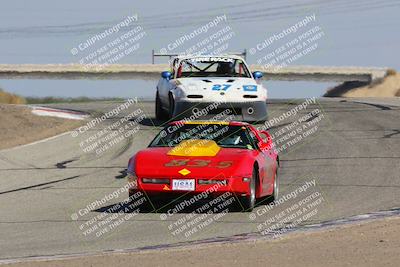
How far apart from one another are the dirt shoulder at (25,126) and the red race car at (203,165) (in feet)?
24.7

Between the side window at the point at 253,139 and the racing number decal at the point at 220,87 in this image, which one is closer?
the side window at the point at 253,139

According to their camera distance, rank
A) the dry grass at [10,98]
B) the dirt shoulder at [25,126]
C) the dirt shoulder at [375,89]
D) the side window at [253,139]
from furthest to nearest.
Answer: the dirt shoulder at [375,89] < the dry grass at [10,98] < the dirt shoulder at [25,126] < the side window at [253,139]

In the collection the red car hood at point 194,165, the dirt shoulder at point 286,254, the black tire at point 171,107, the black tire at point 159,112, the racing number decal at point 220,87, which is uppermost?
the dirt shoulder at point 286,254

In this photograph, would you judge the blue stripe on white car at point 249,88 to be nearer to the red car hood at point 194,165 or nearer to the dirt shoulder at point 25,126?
the dirt shoulder at point 25,126

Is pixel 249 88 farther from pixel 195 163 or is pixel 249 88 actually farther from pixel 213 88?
pixel 195 163

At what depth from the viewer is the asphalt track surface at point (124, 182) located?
10086 millimetres

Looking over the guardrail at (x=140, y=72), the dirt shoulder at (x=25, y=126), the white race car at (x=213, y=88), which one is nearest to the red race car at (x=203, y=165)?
the white race car at (x=213, y=88)

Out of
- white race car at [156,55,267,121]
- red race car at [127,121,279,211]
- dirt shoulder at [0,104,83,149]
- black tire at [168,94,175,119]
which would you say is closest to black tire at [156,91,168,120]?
white race car at [156,55,267,121]

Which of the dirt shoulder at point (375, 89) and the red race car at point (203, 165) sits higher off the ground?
the red race car at point (203, 165)

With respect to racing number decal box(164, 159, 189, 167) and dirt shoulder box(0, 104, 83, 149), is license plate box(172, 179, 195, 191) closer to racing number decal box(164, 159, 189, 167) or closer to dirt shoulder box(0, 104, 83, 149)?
racing number decal box(164, 159, 189, 167)

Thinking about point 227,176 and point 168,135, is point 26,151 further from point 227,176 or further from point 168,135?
point 227,176

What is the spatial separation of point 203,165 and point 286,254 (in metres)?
3.63

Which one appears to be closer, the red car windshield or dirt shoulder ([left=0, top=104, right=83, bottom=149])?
the red car windshield

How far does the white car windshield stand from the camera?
21.3 m
